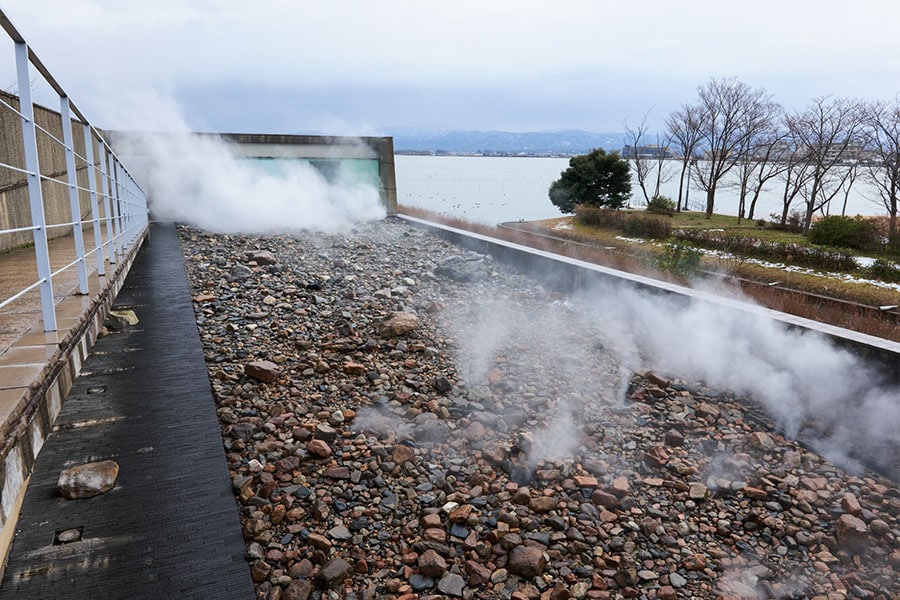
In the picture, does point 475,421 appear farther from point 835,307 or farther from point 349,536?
point 835,307

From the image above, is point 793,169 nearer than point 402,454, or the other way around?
point 402,454

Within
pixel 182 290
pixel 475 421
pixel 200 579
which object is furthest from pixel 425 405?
pixel 182 290

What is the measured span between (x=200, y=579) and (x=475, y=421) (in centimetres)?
203

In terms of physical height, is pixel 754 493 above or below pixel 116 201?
below

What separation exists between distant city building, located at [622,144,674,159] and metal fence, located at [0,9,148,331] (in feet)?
111

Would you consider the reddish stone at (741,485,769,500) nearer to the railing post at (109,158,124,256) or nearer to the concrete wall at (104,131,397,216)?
the railing post at (109,158,124,256)

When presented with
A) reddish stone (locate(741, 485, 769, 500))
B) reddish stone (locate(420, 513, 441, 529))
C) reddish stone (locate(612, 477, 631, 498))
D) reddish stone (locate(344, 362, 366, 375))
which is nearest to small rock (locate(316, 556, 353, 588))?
reddish stone (locate(420, 513, 441, 529))

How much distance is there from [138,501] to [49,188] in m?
6.49

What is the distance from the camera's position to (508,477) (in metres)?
3.17

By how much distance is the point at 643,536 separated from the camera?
2779mm

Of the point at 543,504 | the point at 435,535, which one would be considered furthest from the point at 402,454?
the point at 543,504

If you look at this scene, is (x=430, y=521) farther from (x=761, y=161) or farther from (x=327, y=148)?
(x=761, y=161)

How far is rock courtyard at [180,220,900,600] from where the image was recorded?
97.7 inches

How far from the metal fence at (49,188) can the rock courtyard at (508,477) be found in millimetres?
1202
